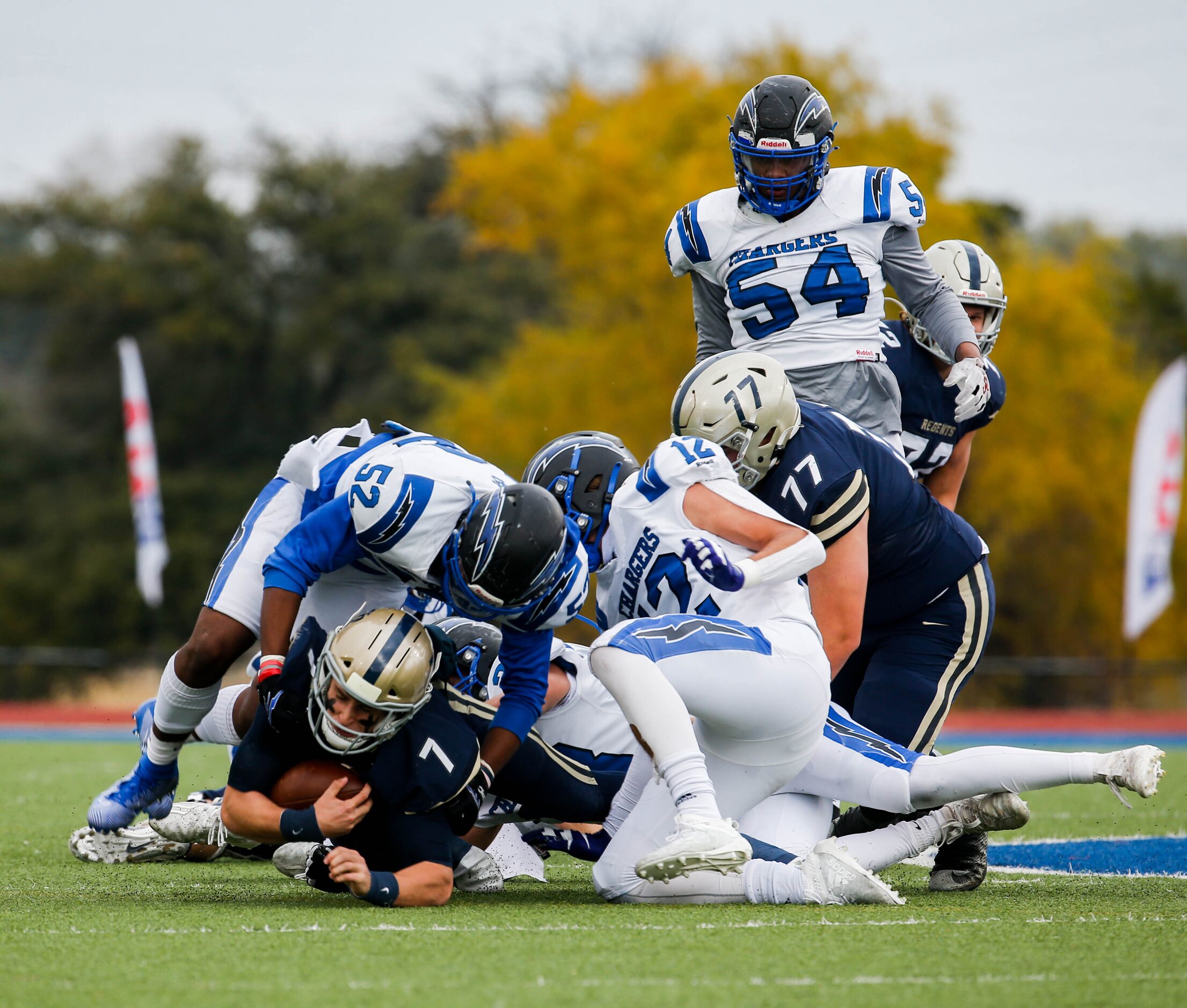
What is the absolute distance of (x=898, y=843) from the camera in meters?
4.04

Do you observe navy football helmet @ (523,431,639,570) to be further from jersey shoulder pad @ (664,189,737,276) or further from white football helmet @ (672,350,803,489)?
jersey shoulder pad @ (664,189,737,276)

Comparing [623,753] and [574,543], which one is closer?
[574,543]

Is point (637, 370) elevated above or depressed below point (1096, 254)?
below

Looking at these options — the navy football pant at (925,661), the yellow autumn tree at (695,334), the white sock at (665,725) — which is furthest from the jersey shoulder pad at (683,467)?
the yellow autumn tree at (695,334)

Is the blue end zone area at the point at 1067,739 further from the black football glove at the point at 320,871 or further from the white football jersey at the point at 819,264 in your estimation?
the black football glove at the point at 320,871

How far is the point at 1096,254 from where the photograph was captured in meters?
20.2

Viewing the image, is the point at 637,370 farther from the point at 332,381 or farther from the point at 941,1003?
the point at 941,1003

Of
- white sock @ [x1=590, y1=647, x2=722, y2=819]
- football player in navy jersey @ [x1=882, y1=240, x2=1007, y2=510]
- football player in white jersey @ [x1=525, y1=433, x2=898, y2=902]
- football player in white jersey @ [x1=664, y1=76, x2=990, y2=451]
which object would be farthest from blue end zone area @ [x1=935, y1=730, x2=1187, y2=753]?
white sock @ [x1=590, y1=647, x2=722, y2=819]

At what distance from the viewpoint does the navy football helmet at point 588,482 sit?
15.0 feet

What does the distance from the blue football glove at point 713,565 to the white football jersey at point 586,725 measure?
0.67 m

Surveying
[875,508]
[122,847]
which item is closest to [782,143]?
[875,508]

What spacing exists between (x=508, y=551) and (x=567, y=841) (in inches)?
51.4

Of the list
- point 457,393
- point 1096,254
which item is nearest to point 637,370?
point 457,393

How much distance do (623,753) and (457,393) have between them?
58.0 ft
